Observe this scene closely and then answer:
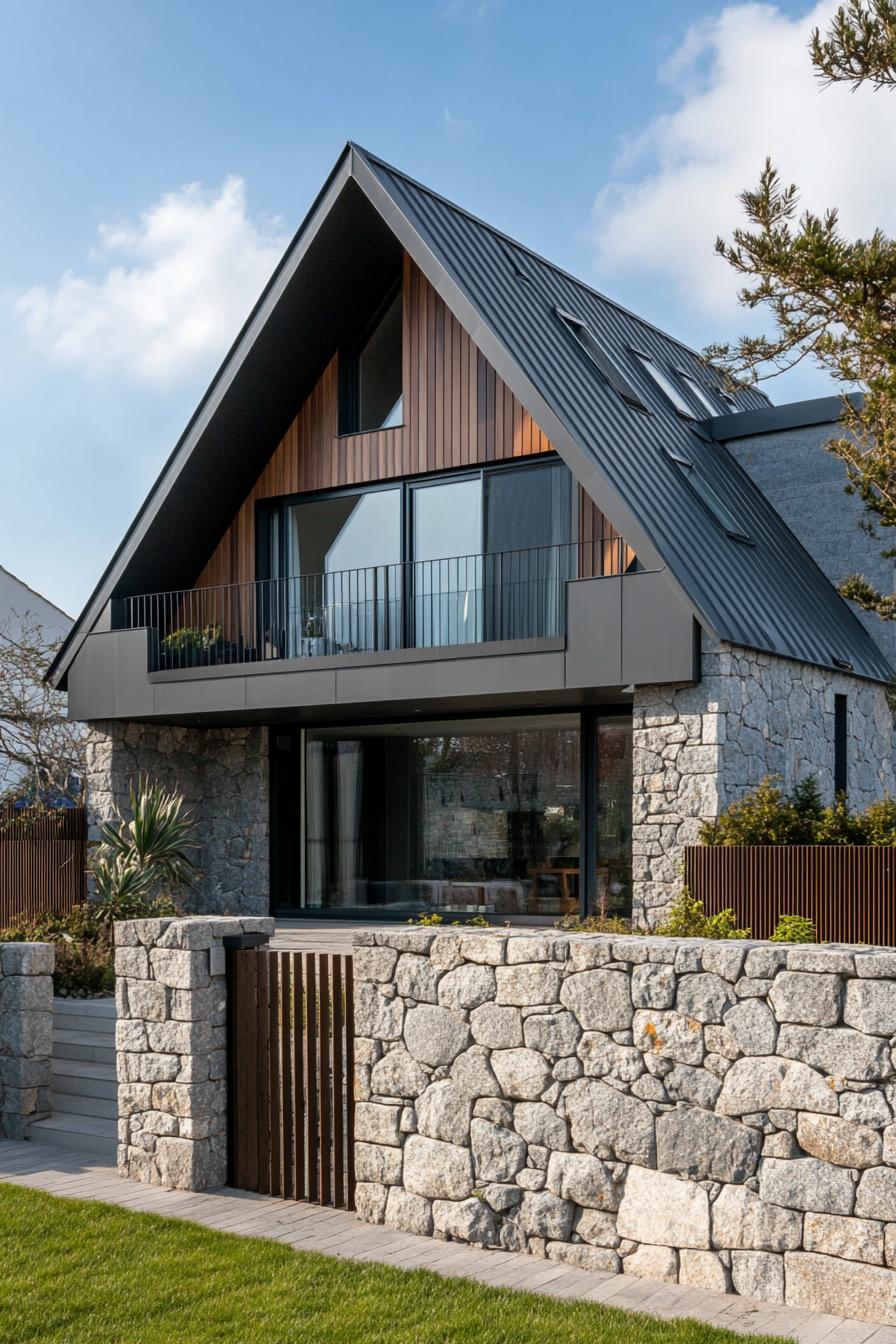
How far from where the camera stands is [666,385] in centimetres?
1898

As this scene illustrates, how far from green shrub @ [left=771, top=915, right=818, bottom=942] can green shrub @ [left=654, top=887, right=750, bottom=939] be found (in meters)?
0.37

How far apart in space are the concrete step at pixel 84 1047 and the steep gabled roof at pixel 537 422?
21.5ft

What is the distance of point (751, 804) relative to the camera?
41.6ft

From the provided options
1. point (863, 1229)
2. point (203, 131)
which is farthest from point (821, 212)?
point (203, 131)

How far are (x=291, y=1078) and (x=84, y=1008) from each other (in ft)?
12.4

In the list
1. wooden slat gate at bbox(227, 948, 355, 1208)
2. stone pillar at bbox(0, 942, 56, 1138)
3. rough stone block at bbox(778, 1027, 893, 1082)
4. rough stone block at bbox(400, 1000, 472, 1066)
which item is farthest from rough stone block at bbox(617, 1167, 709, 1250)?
stone pillar at bbox(0, 942, 56, 1138)

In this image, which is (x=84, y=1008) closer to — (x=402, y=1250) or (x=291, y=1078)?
(x=291, y=1078)

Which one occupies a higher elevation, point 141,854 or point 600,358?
point 600,358

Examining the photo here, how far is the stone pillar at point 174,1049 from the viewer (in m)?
8.06

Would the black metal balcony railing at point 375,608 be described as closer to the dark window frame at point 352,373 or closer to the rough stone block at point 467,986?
the dark window frame at point 352,373

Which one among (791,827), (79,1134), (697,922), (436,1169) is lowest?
(79,1134)

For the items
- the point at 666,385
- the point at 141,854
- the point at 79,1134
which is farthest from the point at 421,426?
the point at 79,1134

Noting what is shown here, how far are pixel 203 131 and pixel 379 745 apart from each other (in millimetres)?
7697

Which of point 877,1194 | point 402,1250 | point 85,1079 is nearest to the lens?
point 877,1194
